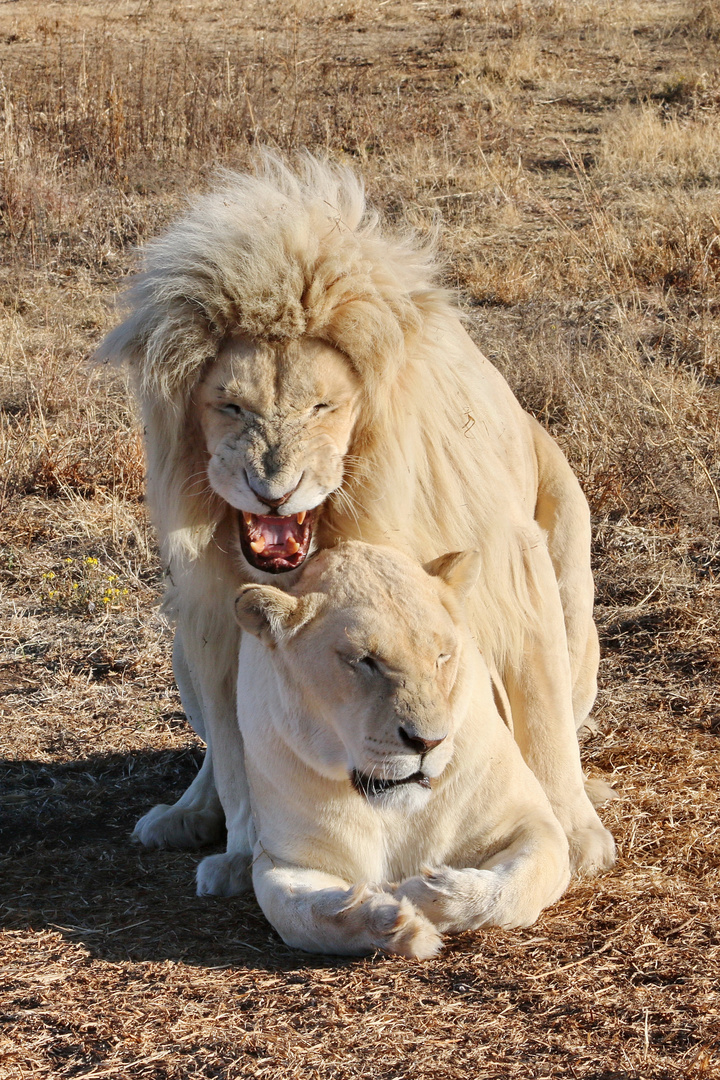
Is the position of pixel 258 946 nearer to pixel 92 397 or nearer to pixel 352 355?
pixel 352 355

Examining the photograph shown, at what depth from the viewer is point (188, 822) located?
4.04 meters

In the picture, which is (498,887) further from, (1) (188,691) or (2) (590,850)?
(1) (188,691)

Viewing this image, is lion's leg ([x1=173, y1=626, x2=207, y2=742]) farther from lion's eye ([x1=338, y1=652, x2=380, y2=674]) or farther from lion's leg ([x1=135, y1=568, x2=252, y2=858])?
lion's eye ([x1=338, y1=652, x2=380, y2=674])

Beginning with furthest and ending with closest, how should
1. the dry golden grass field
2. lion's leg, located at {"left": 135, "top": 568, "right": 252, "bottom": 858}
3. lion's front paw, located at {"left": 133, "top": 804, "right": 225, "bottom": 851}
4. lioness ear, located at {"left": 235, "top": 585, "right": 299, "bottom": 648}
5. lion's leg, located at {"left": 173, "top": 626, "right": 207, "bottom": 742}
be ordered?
lion's leg, located at {"left": 173, "top": 626, "right": 207, "bottom": 742} → lion's front paw, located at {"left": 133, "top": 804, "right": 225, "bottom": 851} → lion's leg, located at {"left": 135, "top": 568, "right": 252, "bottom": 858} → lioness ear, located at {"left": 235, "top": 585, "right": 299, "bottom": 648} → the dry golden grass field

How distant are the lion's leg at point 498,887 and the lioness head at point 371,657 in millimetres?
223

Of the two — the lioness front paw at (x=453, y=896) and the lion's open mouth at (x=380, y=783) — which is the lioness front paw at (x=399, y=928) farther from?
the lion's open mouth at (x=380, y=783)

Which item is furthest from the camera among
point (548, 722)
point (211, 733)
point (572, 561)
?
point (572, 561)

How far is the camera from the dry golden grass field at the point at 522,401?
266 centimetres

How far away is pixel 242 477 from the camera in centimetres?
301

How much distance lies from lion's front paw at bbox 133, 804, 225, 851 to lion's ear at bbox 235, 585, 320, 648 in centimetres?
130

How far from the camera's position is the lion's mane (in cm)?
319

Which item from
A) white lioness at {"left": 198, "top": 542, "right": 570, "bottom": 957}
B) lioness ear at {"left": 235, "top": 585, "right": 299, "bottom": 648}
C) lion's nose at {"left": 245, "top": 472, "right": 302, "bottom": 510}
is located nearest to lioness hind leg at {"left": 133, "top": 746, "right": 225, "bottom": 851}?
white lioness at {"left": 198, "top": 542, "right": 570, "bottom": 957}

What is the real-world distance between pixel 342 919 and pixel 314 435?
1130 mm

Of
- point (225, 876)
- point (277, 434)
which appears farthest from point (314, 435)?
point (225, 876)
